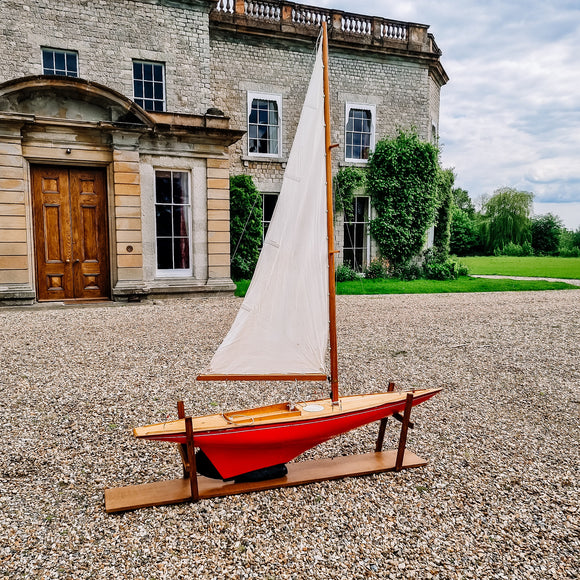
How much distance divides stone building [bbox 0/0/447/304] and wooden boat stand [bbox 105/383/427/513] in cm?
888

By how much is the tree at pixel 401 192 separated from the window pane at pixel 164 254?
8.70 metres

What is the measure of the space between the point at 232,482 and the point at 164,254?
9669mm

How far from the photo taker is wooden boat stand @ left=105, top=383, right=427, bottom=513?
317 cm

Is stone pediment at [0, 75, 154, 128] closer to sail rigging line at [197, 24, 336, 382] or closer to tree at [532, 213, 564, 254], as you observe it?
sail rigging line at [197, 24, 336, 382]

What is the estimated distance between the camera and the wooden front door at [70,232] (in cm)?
1107

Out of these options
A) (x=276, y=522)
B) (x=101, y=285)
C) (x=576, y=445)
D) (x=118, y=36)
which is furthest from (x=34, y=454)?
(x=118, y=36)

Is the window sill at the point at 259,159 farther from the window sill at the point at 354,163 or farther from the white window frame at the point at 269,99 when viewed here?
the window sill at the point at 354,163

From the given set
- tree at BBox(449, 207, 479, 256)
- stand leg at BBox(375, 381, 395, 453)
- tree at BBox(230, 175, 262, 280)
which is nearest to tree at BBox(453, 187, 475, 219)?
tree at BBox(449, 207, 479, 256)

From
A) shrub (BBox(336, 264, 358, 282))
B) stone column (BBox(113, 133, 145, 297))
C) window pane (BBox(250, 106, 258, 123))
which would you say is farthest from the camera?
shrub (BBox(336, 264, 358, 282))

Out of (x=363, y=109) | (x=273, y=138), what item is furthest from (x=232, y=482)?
(x=363, y=109)

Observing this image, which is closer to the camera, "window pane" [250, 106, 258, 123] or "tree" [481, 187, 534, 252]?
"window pane" [250, 106, 258, 123]

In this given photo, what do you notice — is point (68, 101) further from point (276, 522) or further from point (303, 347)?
point (276, 522)

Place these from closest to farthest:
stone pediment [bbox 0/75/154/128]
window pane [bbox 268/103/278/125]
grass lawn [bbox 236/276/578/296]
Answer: stone pediment [bbox 0/75/154/128], grass lawn [bbox 236/276/578/296], window pane [bbox 268/103/278/125]

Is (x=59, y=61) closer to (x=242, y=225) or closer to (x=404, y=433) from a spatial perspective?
(x=242, y=225)
